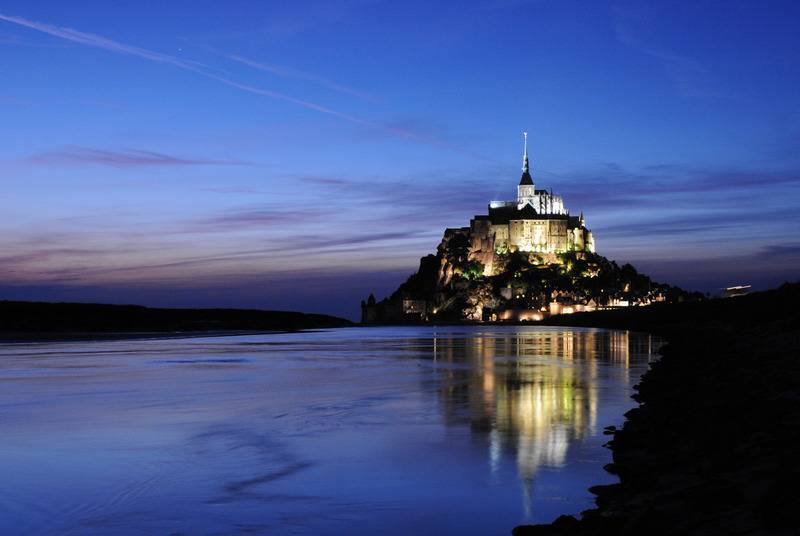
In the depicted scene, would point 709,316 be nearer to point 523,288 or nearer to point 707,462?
point 707,462

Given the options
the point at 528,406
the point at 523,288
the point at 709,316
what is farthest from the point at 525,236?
the point at 528,406

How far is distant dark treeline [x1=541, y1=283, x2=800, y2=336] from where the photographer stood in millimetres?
35903

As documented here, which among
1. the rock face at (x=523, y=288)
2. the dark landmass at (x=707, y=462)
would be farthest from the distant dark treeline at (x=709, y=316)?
the dark landmass at (x=707, y=462)

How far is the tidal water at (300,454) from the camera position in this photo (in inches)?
225

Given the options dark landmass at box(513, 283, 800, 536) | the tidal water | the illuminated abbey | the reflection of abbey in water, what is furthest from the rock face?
dark landmass at box(513, 283, 800, 536)

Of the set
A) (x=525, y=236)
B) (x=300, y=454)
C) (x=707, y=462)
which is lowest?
(x=300, y=454)

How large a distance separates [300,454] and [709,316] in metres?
53.3

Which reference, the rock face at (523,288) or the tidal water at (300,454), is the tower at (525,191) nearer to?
the rock face at (523,288)

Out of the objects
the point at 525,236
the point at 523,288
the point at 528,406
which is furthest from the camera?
the point at 525,236

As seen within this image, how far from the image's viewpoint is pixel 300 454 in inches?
321

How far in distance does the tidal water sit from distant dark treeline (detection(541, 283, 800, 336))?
1547cm

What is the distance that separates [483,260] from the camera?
119500 millimetres

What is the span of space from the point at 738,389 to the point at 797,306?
27.0m

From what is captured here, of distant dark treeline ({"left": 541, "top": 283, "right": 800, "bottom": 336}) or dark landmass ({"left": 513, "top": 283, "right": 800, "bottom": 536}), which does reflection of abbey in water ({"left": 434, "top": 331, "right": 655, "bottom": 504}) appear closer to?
dark landmass ({"left": 513, "top": 283, "right": 800, "bottom": 536})
